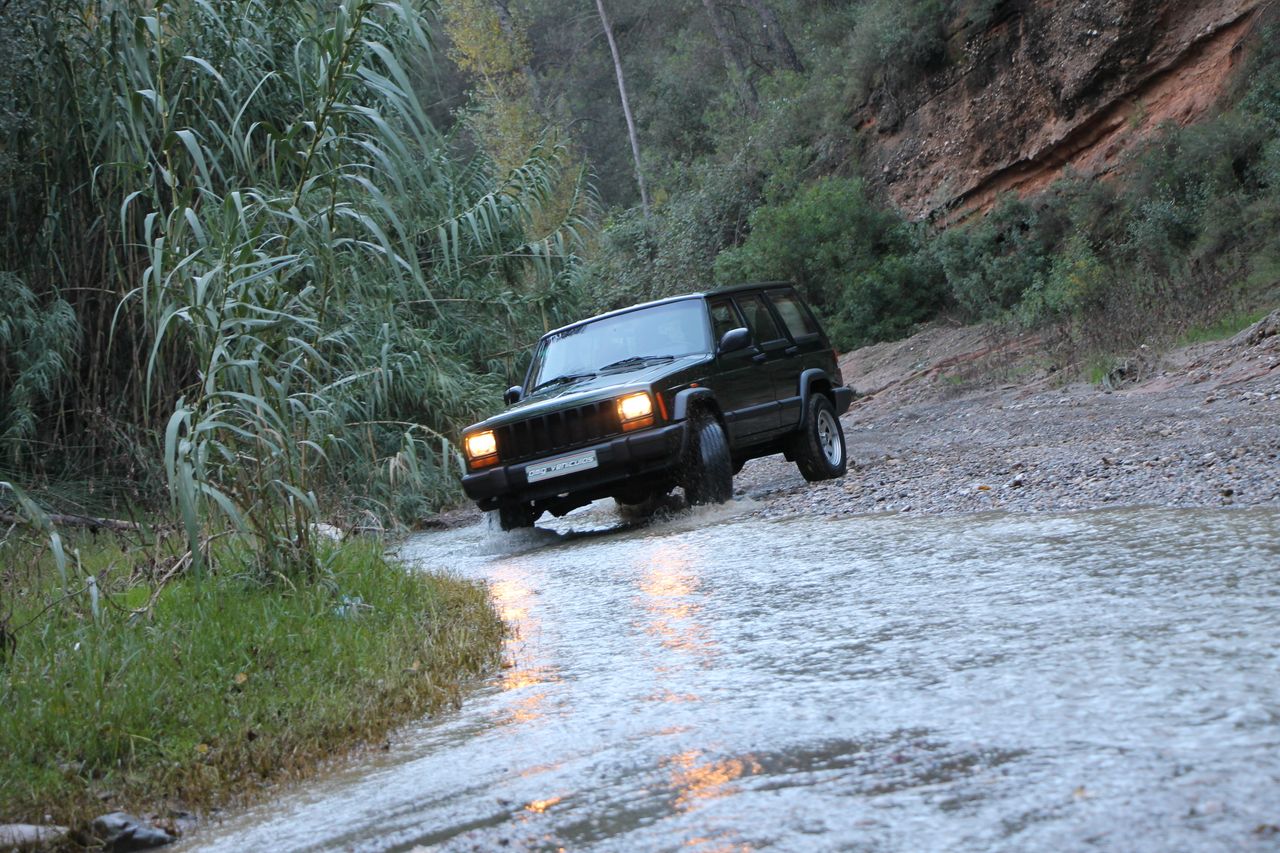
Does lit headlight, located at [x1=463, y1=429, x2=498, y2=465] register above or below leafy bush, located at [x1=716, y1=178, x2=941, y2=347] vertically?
below

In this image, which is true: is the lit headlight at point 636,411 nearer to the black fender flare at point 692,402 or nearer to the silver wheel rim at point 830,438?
the black fender flare at point 692,402

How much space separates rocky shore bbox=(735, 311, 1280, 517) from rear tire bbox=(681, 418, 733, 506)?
1.51ft

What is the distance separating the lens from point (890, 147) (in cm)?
2772

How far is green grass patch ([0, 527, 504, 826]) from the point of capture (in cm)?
420

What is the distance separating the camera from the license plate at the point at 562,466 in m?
9.73

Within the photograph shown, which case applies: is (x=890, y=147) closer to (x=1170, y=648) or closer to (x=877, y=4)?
(x=877, y=4)

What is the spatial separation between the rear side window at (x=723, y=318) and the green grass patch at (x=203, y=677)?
445 cm

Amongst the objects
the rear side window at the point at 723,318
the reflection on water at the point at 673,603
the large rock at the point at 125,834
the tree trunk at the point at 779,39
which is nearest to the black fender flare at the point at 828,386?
the rear side window at the point at 723,318

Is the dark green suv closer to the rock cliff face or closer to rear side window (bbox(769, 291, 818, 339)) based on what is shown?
rear side window (bbox(769, 291, 818, 339))

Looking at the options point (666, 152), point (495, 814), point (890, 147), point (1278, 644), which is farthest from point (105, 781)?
point (666, 152)

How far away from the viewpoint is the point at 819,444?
37.5ft

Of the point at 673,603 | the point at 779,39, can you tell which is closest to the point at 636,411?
the point at 673,603

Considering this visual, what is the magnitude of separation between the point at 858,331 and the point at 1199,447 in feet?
52.5

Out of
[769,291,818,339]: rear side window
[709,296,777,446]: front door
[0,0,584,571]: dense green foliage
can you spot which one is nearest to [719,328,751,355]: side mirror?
[709,296,777,446]: front door
